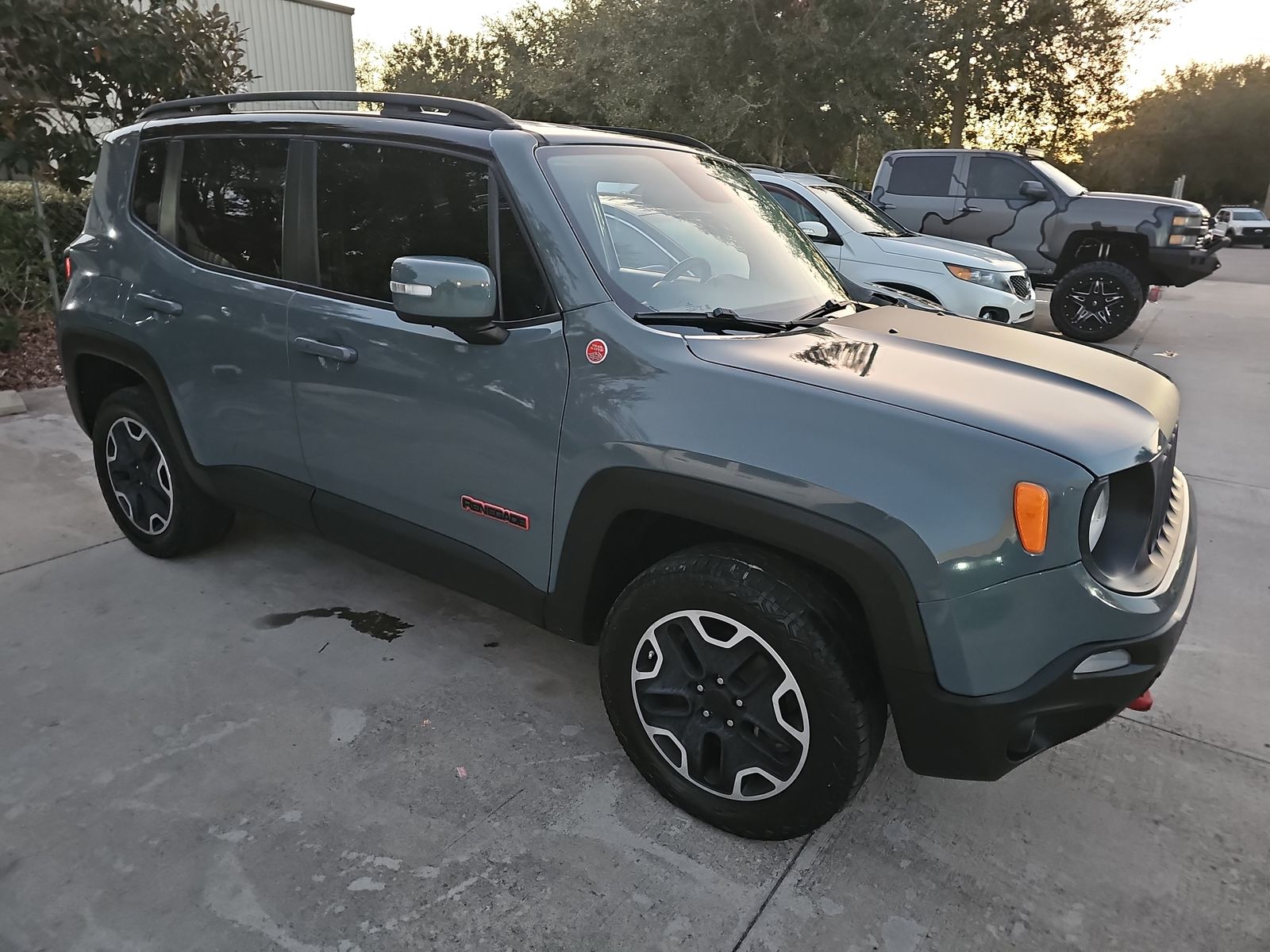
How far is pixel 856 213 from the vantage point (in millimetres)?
8914

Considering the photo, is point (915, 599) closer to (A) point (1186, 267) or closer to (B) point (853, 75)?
(A) point (1186, 267)

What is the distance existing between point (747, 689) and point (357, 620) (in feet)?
6.26

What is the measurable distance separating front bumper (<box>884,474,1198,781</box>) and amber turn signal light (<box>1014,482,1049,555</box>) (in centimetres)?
9

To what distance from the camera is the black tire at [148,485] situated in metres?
3.80

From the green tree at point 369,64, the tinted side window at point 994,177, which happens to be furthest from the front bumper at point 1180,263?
the green tree at point 369,64

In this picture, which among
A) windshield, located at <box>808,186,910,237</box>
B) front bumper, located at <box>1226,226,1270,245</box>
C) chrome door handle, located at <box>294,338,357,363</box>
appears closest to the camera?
chrome door handle, located at <box>294,338,357,363</box>

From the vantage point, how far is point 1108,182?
45375 millimetres

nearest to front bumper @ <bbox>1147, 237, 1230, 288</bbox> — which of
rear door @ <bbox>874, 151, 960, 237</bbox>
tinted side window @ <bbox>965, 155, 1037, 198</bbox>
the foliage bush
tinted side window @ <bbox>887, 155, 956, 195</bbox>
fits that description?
tinted side window @ <bbox>965, 155, 1037, 198</bbox>

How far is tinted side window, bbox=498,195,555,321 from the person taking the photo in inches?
101

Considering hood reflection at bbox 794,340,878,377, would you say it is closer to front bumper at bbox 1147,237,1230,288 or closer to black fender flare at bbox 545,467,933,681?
black fender flare at bbox 545,467,933,681

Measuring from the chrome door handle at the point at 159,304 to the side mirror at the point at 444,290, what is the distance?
146 centimetres

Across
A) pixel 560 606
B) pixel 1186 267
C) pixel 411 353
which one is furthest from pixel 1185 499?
pixel 1186 267

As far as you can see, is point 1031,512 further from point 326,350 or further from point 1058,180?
point 1058,180

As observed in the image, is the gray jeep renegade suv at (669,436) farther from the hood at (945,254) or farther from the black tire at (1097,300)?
the black tire at (1097,300)
